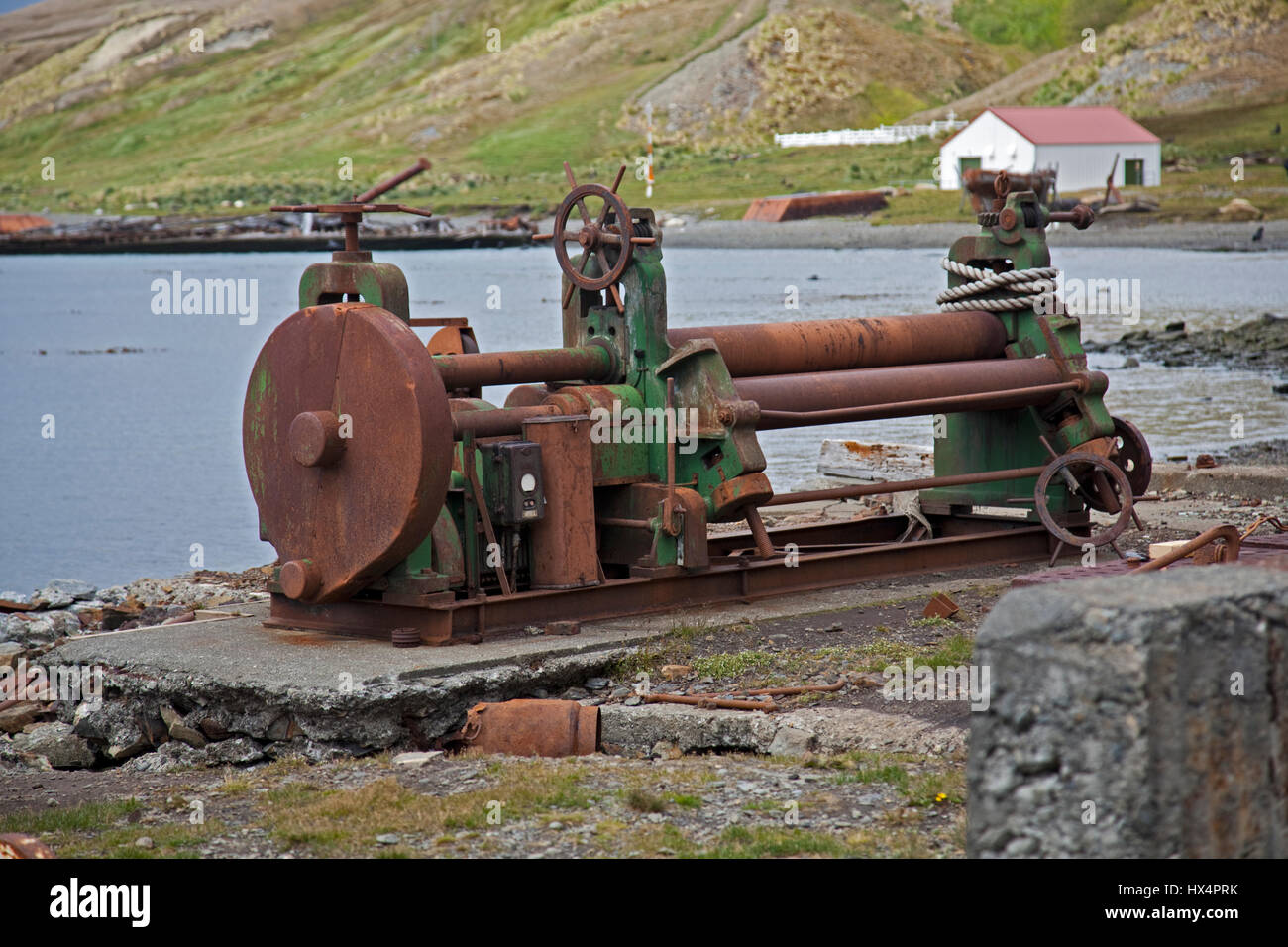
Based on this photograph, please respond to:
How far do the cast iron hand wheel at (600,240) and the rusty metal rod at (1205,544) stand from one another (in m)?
3.37

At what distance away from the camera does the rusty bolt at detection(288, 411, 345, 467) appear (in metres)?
7.77

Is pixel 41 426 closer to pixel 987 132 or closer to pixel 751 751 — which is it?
pixel 751 751

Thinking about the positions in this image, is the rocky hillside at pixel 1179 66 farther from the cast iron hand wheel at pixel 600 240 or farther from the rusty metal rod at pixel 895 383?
the cast iron hand wheel at pixel 600 240

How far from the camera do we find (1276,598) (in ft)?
12.1

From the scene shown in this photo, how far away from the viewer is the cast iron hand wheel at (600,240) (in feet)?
28.1

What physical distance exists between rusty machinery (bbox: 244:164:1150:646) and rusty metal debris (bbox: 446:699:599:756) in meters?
1.03

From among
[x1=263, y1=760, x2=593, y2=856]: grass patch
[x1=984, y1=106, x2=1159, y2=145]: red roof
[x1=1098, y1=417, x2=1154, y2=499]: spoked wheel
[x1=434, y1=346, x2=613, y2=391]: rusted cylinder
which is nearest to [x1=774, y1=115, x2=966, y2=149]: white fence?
[x1=984, y1=106, x2=1159, y2=145]: red roof

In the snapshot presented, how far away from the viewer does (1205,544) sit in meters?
6.27

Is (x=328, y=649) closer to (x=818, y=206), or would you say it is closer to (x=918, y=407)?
(x=918, y=407)

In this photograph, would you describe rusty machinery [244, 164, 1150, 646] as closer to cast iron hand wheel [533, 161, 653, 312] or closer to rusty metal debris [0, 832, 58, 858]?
cast iron hand wheel [533, 161, 653, 312]

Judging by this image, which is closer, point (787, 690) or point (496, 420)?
point (787, 690)

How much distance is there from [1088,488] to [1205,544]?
13.2 feet

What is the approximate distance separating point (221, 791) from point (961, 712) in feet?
9.03

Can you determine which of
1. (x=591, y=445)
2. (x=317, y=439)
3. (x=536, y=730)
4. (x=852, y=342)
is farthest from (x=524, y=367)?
(x=536, y=730)
